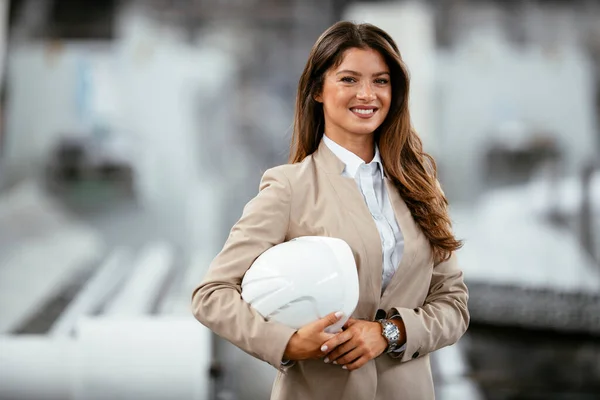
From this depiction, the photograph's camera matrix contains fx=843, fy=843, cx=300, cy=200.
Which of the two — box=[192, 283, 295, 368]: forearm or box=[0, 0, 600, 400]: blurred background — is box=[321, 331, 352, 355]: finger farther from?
box=[0, 0, 600, 400]: blurred background

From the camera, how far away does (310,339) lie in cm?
128

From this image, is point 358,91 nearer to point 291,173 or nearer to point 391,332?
point 291,173

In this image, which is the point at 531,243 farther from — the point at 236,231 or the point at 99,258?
the point at 236,231

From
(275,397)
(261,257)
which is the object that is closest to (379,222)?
(261,257)

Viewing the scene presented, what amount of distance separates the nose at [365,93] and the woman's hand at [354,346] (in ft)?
1.18

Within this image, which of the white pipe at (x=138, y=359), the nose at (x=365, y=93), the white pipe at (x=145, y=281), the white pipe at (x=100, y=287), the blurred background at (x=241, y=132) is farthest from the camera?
the blurred background at (x=241, y=132)

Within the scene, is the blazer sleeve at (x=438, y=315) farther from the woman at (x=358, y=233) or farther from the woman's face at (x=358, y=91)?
the woman's face at (x=358, y=91)

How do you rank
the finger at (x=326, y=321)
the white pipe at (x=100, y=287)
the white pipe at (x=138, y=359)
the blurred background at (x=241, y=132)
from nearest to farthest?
the finger at (x=326, y=321)
the white pipe at (x=138, y=359)
the white pipe at (x=100, y=287)
the blurred background at (x=241, y=132)

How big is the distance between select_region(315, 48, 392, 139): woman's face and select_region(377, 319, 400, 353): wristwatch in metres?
0.32

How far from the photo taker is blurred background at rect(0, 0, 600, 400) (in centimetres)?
525

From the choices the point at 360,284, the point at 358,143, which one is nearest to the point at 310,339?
the point at 360,284

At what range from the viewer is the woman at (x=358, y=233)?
1314 mm

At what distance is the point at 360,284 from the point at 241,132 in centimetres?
397

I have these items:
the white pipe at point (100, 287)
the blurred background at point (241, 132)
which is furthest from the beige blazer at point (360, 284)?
the blurred background at point (241, 132)
